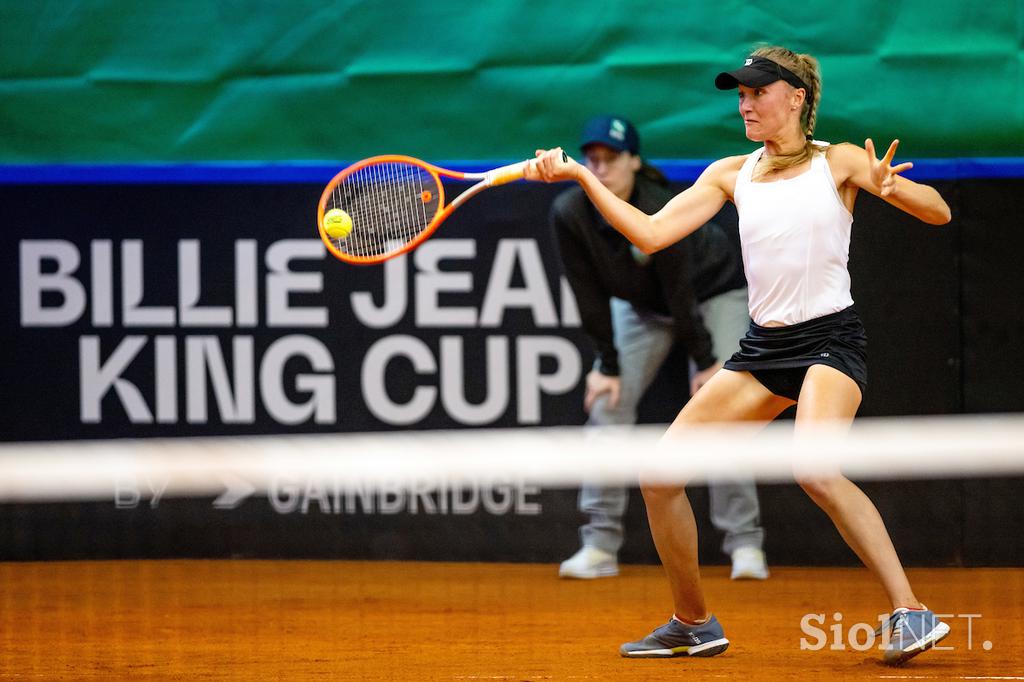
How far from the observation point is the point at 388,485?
20.7ft

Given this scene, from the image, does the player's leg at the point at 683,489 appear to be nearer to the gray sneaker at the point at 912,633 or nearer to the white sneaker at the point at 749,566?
the gray sneaker at the point at 912,633

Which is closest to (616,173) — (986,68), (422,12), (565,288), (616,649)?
(565,288)

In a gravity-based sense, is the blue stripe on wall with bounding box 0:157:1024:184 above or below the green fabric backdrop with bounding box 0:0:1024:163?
below

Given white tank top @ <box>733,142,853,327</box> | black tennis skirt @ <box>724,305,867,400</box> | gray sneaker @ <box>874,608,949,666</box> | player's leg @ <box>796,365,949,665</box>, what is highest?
white tank top @ <box>733,142,853,327</box>

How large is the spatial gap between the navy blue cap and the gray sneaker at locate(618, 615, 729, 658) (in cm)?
215

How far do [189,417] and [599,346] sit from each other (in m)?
1.81

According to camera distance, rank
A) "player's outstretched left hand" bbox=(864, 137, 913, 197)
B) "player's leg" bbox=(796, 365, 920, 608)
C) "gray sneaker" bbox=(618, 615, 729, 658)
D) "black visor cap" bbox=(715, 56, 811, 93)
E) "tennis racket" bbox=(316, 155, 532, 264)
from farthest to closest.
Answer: "tennis racket" bbox=(316, 155, 532, 264) < "gray sneaker" bbox=(618, 615, 729, 658) < "black visor cap" bbox=(715, 56, 811, 93) < "player's leg" bbox=(796, 365, 920, 608) < "player's outstretched left hand" bbox=(864, 137, 913, 197)

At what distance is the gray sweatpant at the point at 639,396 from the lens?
5941 millimetres

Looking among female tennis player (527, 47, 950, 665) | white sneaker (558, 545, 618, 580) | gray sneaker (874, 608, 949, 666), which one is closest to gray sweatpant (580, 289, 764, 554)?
white sneaker (558, 545, 618, 580)

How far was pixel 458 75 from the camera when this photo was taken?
6176 mm

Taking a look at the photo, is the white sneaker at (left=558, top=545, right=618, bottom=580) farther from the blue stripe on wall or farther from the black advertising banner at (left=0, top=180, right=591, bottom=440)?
the blue stripe on wall

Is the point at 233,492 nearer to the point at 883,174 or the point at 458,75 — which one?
the point at 458,75

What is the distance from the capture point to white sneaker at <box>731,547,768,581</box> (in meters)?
5.89

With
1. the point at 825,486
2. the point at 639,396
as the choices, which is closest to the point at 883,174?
the point at 825,486
